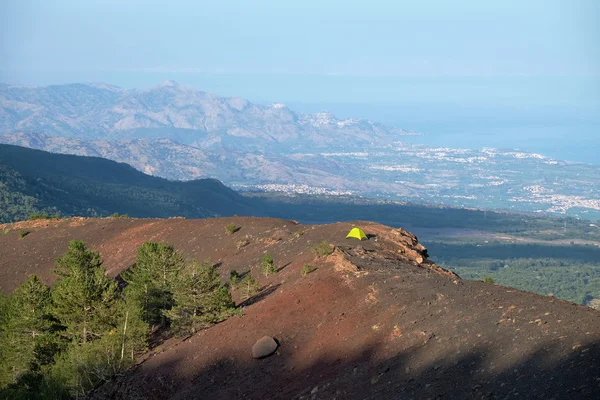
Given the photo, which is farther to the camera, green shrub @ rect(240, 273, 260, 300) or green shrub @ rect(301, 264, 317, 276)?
green shrub @ rect(240, 273, 260, 300)

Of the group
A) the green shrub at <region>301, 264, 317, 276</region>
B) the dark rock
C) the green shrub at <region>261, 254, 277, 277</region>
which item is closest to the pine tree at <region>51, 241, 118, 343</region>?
the green shrub at <region>261, 254, 277, 277</region>

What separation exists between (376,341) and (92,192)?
12488cm

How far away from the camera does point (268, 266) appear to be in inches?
1267

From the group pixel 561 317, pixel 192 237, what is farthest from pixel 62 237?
pixel 561 317

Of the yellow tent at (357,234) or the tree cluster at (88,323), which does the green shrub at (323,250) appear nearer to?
the yellow tent at (357,234)

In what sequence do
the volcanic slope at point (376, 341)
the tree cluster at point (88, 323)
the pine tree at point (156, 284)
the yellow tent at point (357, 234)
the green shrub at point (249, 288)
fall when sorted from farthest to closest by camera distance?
1. the yellow tent at point (357, 234)
2. the pine tree at point (156, 284)
3. the green shrub at point (249, 288)
4. the tree cluster at point (88, 323)
5. the volcanic slope at point (376, 341)

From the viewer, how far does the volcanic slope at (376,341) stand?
18.2m

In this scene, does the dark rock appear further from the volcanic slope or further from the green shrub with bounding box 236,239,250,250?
the green shrub with bounding box 236,239,250,250

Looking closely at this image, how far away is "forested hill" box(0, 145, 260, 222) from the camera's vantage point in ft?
386

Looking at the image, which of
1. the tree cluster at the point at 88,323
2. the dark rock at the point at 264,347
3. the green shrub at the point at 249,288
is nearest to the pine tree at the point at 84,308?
the tree cluster at the point at 88,323

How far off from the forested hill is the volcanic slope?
82.0 meters

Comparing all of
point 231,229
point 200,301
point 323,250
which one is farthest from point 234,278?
point 231,229

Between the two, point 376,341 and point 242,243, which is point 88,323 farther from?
point 376,341

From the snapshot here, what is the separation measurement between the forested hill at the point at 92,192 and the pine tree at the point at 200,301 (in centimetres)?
8090
